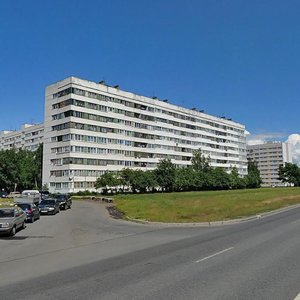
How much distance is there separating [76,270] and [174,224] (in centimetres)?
1403

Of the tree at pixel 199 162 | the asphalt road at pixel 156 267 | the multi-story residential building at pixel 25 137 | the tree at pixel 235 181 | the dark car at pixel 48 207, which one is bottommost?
the asphalt road at pixel 156 267

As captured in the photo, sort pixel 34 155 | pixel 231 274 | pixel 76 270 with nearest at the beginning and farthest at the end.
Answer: pixel 231 274 → pixel 76 270 → pixel 34 155

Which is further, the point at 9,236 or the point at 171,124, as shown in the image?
the point at 171,124

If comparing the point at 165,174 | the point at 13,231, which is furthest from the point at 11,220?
the point at 165,174

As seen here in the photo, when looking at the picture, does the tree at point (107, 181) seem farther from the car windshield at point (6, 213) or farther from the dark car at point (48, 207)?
the car windshield at point (6, 213)

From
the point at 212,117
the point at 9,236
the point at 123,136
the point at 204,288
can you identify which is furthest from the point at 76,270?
the point at 212,117

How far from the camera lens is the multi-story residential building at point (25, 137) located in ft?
479

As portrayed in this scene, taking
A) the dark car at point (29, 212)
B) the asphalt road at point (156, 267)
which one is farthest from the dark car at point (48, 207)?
the asphalt road at point (156, 267)

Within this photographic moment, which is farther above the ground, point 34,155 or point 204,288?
point 34,155

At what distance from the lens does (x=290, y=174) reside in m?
182

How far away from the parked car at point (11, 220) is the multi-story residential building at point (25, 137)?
11814 centimetres

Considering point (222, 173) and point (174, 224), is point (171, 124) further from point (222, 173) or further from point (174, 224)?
point (174, 224)

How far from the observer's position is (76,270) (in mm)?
10766

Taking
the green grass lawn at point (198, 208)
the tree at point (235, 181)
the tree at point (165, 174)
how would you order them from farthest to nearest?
the tree at point (235, 181), the tree at point (165, 174), the green grass lawn at point (198, 208)
